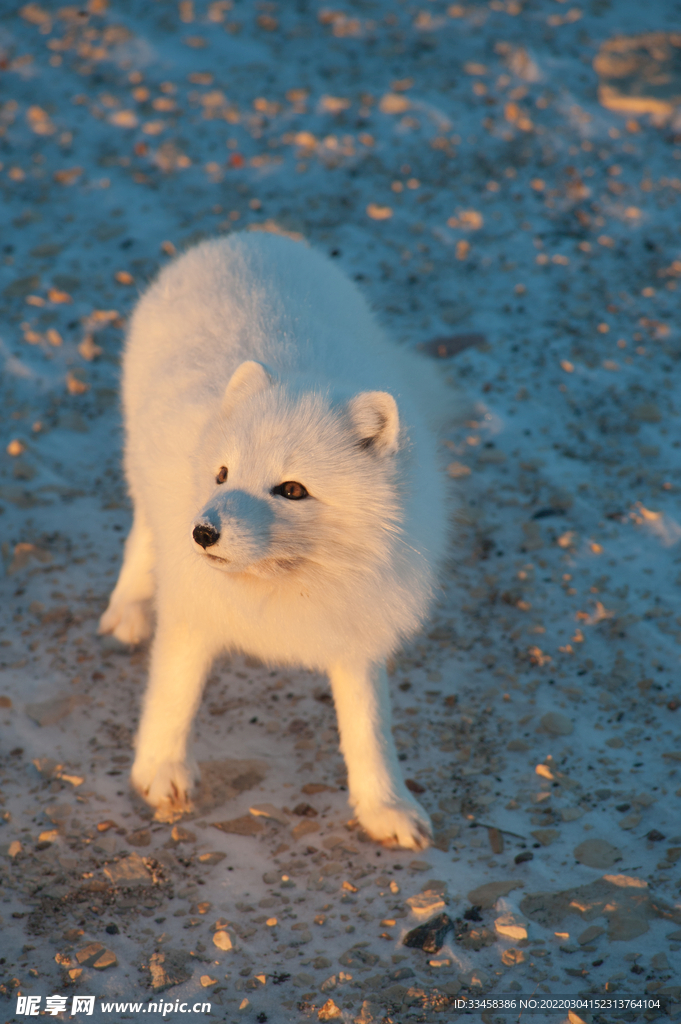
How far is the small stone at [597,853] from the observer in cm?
325

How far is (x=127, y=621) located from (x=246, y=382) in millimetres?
1844

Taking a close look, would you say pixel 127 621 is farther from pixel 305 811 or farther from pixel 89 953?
pixel 89 953

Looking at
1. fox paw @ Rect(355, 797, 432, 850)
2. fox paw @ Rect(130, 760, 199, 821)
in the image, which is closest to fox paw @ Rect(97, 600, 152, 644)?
fox paw @ Rect(130, 760, 199, 821)

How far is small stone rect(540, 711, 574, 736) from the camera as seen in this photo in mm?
3852

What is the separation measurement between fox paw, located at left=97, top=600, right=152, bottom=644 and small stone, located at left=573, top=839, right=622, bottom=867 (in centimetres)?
221

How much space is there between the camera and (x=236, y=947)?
2.96 m

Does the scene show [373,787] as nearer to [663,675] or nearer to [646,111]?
[663,675]

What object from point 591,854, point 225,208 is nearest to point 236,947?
point 591,854

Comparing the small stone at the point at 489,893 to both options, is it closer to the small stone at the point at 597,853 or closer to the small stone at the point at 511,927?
the small stone at the point at 511,927

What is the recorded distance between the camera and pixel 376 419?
2715mm

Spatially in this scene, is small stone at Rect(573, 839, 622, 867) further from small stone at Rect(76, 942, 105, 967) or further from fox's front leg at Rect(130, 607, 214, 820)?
small stone at Rect(76, 942, 105, 967)

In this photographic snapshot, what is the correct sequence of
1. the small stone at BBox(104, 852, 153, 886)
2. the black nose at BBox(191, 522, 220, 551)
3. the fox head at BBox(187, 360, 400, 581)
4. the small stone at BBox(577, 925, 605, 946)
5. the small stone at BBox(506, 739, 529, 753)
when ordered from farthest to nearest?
the small stone at BBox(506, 739, 529, 753)
the small stone at BBox(104, 852, 153, 886)
the small stone at BBox(577, 925, 605, 946)
the fox head at BBox(187, 360, 400, 581)
the black nose at BBox(191, 522, 220, 551)

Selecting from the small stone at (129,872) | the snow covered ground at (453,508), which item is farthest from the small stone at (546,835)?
the small stone at (129,872)

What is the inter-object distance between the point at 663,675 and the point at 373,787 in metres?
1.56
